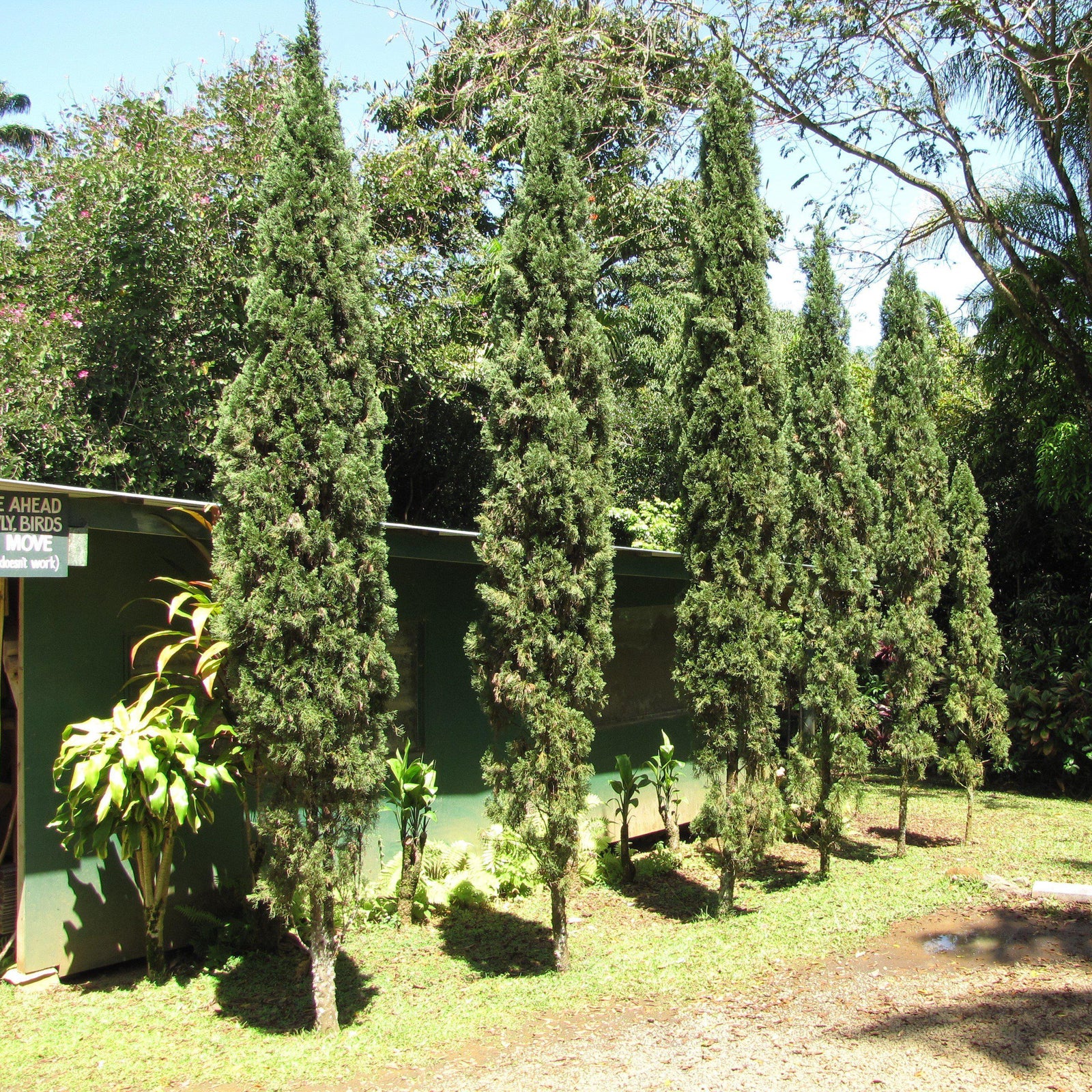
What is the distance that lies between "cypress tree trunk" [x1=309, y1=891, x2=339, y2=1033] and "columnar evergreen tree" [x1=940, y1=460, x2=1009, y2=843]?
687 cm

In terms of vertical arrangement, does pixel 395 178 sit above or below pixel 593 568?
above

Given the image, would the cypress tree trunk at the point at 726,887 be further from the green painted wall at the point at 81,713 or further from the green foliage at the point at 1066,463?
the green foliage at the point at 1066,463

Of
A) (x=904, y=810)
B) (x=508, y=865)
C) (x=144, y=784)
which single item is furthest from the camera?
(x=904, y=810)

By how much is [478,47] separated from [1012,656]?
448 inches

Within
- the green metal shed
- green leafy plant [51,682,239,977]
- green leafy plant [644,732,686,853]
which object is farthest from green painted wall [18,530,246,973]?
green leafy plant [644,732,686,853]

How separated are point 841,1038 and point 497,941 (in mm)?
2520

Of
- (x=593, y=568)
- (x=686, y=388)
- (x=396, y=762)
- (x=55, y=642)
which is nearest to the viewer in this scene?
(x=55, y=642)

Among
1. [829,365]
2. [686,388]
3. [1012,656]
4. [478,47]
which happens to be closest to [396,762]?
[686,388]

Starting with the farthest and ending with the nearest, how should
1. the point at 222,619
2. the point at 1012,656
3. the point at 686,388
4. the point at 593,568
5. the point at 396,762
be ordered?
the point at 1012,656 < the point at 686,388 < the point at 396,762 < the point at 593,568 < the point at 222,619

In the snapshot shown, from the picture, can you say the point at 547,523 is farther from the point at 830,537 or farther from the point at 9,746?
the point at 9,746

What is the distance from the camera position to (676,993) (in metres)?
5.41

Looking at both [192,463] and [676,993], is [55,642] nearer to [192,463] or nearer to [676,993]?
[676,993]

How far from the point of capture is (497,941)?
6406 mm

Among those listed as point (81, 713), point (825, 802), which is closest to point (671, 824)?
point (825, 802)
